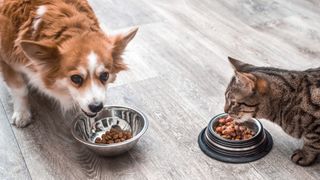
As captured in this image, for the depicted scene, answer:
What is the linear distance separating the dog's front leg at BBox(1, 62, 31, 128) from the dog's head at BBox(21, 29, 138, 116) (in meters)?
0.38

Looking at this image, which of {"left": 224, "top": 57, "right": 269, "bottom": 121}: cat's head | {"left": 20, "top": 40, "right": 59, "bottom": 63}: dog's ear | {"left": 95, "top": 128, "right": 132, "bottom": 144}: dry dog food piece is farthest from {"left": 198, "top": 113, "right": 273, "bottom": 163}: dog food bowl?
{"left": 20, "top": 40, "right": 59, "bottom": 63}: dog's ear

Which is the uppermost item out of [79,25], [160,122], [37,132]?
[79,25]

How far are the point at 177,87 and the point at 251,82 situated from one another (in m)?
0.81

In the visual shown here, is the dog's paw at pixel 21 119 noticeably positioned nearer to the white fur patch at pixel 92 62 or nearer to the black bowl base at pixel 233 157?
the white fur patch at pixel 92 62

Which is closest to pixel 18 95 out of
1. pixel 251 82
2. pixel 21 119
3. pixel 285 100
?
pixel 21 119

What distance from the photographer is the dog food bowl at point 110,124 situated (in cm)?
226

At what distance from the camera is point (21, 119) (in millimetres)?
2525

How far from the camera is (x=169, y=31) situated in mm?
3506

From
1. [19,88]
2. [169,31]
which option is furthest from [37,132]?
[169,31]

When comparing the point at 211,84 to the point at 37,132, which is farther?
the point at 211,84

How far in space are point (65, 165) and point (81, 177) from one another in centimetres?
13

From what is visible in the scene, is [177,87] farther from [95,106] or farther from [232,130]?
[95,106]

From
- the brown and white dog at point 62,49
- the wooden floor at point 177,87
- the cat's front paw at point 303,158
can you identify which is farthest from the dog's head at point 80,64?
the cat's front paw at point 303,158

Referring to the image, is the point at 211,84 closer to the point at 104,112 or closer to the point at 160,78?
the point at 160,78
